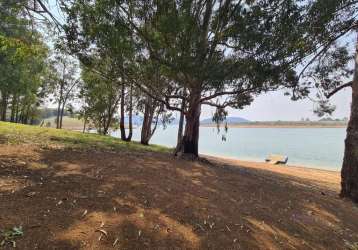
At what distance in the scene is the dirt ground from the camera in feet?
11.2

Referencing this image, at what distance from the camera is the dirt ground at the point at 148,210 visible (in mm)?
3420

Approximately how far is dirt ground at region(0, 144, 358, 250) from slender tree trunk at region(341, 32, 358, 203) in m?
0.83

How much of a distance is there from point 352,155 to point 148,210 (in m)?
5.58

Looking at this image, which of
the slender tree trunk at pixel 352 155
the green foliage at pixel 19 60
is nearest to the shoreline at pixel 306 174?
the slender tree trunk at pixel 352 155

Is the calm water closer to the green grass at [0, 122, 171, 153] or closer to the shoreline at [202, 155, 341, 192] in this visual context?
the shoreline at [202, 155, 341, 192]

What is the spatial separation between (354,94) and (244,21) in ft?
10.6

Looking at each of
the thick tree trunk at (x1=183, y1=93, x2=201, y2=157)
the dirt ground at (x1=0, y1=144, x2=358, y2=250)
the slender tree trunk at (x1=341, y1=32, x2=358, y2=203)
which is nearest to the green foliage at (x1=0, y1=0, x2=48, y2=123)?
the dirt ground at (x1=0, y1=144, x2=358, y2=250)

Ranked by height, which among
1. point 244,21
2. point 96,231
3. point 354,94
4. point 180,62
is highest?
point 244,21

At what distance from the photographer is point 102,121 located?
28.5 m

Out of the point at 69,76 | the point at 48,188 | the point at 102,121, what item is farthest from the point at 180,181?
the point at 69,76

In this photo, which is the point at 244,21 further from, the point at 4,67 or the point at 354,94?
the point at 4,67

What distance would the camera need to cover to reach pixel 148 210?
4.17 metres

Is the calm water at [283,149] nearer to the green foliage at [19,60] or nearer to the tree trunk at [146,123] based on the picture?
the tree trunk at [146,123]

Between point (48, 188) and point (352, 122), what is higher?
point (352, 122)
